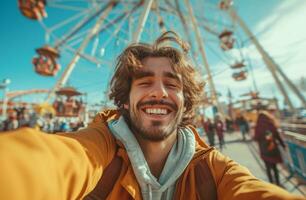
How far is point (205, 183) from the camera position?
3.73 ft

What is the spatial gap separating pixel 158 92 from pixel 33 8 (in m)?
10.8

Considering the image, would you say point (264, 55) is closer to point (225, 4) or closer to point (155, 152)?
point (225, 4)

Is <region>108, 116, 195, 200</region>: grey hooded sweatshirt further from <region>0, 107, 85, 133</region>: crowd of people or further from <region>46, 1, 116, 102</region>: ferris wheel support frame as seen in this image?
<region>46, 1, 116, 102</region>: ferris wheel support frame

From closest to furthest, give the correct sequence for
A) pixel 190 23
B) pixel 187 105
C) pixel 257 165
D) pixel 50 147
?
pixel 50 147
pixel 187 105
pixel 257 165
pixel 190 23

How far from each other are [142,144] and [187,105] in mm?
844

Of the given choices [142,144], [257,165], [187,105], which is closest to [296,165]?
[257,165]

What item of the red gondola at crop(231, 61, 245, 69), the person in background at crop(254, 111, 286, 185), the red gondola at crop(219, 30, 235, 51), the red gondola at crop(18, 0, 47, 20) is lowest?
the person in background at crop(254, 111, 286, 185)

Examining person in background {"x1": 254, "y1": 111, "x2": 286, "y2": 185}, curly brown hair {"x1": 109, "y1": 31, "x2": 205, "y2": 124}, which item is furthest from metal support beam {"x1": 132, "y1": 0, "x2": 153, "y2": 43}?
curly brown hair {"x1": 109, "y1": 31, "x2": 205, "y2": 124}

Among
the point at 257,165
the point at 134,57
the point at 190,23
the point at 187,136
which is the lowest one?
the point at 257,165

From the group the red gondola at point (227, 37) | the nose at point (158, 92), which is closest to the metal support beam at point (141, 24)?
the red gondola at point (227, 37)

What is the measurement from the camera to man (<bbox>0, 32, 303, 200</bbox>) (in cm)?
43

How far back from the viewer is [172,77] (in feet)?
5.53

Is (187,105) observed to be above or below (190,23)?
below

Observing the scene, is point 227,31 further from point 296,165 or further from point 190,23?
point 296,165
